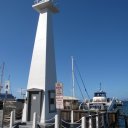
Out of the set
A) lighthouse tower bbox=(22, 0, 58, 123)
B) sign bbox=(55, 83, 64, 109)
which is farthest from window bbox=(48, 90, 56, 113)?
sign bbox=(55, 83, 64, 109)

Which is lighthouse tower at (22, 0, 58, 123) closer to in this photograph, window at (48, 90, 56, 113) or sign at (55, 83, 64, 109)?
window at (48, 90, 56, 113)

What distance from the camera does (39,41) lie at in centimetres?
1825

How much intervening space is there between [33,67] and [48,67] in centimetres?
141

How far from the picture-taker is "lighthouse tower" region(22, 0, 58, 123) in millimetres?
16469

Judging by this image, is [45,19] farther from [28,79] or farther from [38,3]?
[28,79]

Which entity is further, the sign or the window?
the window

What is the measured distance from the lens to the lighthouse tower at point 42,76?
54.0ft

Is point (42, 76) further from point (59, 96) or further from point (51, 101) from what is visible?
point (59, 96)

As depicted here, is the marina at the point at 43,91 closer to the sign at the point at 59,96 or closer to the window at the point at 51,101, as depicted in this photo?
the window at the point at 51,101

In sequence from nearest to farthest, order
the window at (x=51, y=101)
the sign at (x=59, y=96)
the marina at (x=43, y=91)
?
the sign at (x=59, y=96), the marina at (x=43, y=91), the window at (x=51, y=101)

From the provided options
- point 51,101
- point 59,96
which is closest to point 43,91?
point 51,101

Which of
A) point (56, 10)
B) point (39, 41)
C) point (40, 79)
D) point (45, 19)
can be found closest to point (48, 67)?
point (40, 79)

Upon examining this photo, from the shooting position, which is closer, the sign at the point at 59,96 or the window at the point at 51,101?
the sign at the point at 59,96

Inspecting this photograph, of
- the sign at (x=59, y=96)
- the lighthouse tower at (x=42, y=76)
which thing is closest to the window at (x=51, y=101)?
the lighthouse tower at (x=42, y=76)
